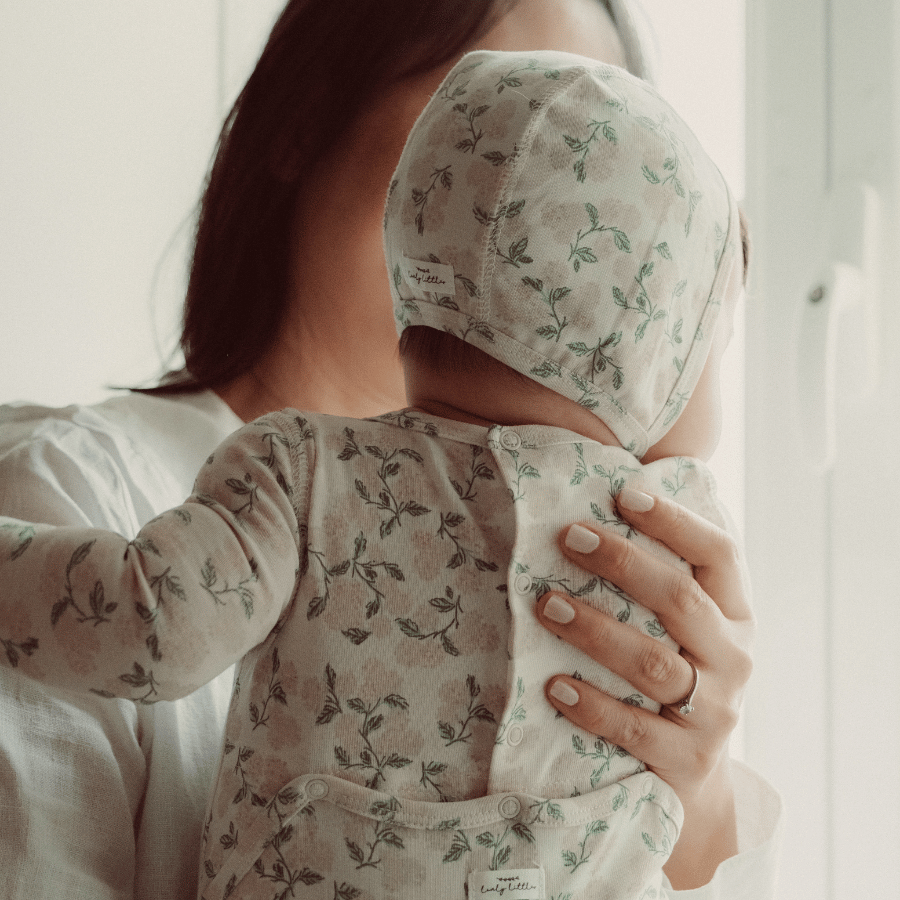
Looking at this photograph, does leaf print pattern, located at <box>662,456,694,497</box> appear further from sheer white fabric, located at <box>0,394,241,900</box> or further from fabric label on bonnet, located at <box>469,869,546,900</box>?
sheer white fabric, located at <box>0,394,241,900</box>

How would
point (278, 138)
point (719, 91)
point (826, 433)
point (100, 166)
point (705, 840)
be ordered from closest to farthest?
point (705, 840) → point (278, 138) → point (826, 433) → point (719, 91) → point (100, 166)

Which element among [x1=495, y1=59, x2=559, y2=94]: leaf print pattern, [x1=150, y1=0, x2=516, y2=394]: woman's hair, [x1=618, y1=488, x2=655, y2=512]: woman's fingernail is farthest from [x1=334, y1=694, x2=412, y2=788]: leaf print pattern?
[x1=150, y1=0, x2=516, y2=394]: woman's hair

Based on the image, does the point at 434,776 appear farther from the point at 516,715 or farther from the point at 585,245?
the point at 585,245

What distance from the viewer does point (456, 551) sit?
598 millimetres

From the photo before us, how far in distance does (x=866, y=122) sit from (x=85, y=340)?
148cm

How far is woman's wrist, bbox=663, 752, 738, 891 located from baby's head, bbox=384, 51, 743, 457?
32cm

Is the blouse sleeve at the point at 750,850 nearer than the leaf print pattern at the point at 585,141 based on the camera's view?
No

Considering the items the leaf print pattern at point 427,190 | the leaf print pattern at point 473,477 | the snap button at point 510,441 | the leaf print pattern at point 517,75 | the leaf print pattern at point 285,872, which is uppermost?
the leaf print pattern at point 517,75

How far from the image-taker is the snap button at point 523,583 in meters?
0.59

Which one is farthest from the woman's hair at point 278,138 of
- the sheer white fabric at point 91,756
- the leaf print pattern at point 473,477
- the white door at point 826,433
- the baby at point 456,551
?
the white door at point 826,433

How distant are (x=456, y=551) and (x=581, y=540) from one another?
0.09 m

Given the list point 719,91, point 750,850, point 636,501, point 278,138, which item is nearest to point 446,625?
point 636,501

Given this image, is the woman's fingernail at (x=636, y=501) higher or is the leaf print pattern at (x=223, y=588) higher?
the leaf print pattern at (x=223, y=588)

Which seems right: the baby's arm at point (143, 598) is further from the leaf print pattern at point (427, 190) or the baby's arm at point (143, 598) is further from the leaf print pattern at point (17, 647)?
the leaf print pattern at point (427, 190)
